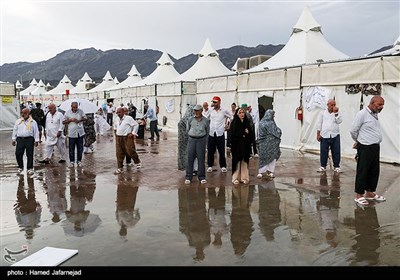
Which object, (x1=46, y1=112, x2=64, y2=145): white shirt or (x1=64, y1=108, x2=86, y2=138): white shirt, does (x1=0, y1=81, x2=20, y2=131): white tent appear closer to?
(x1=46, y1=112, x2=64, y2=145): white shirt

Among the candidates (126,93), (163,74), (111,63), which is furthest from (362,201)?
(111,63)

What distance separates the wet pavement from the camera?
3.88 metres

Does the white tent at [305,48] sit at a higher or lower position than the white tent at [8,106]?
higher

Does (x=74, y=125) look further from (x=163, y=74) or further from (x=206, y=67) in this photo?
A: (x=163, y=74)

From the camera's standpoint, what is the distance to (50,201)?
Result: 632 cm

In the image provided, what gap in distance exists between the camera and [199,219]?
5.22 meters

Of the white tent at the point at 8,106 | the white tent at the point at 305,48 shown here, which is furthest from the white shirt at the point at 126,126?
the white tent at the point at 8,106

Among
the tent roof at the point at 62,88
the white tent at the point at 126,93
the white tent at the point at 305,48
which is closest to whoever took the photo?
the white tent at the point at 305,48

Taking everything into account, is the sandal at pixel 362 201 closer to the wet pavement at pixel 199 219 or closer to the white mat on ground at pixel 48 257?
the wet pavement at pixel 199 219

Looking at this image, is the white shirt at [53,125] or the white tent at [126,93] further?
the white tent at [126,93]

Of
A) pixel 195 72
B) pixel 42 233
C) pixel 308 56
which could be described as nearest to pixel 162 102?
pixel 195 72

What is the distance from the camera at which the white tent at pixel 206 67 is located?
22.9 metres

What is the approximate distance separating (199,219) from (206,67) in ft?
63.7

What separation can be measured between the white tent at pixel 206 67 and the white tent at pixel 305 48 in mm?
7214
